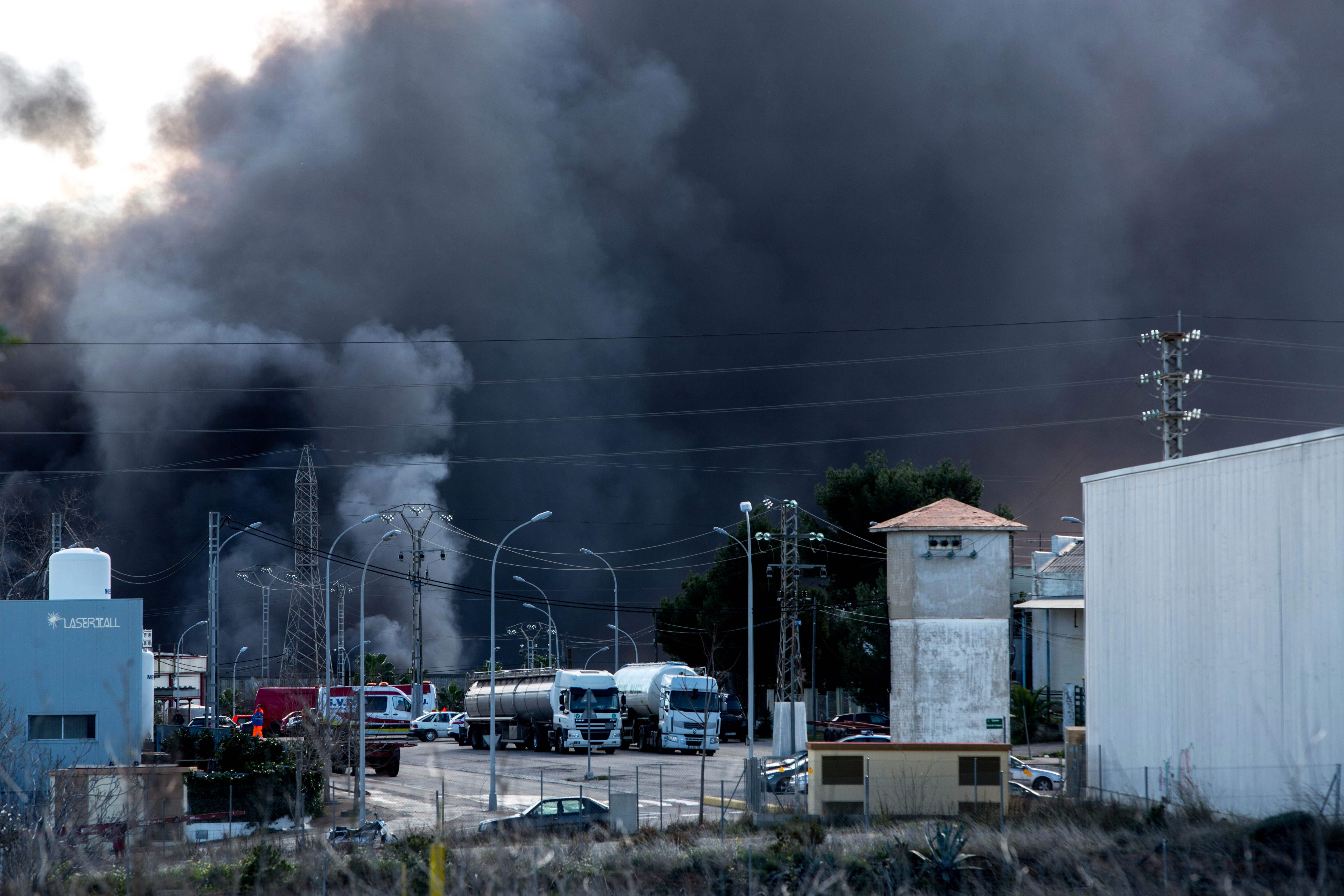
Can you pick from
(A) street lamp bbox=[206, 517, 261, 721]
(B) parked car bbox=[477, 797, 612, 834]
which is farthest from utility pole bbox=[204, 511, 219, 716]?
(B) parked car bbox=[477, 797, 612, 834]

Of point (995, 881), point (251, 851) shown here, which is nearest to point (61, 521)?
point (251, 851)

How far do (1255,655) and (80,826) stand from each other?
23605 millimetres

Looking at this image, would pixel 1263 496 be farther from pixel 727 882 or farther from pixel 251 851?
pixel 251 851

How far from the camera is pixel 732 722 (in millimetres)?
67312

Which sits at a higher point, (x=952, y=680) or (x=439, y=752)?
(x=952, y=680)

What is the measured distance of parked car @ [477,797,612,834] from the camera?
27031 millimetres

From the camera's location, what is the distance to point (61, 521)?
188 feet

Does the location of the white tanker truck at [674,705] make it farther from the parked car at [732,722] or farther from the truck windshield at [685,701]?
the parked car at [732,722]

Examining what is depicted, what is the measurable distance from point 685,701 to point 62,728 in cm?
2978

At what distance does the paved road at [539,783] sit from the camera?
117 ft

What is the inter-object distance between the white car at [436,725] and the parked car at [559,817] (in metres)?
44.2

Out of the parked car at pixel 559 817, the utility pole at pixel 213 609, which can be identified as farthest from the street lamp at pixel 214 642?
the parked car at pixel 559 817

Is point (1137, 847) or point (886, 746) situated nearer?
point (1137, 847)

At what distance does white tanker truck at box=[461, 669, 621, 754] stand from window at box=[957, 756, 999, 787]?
85.1 ft
